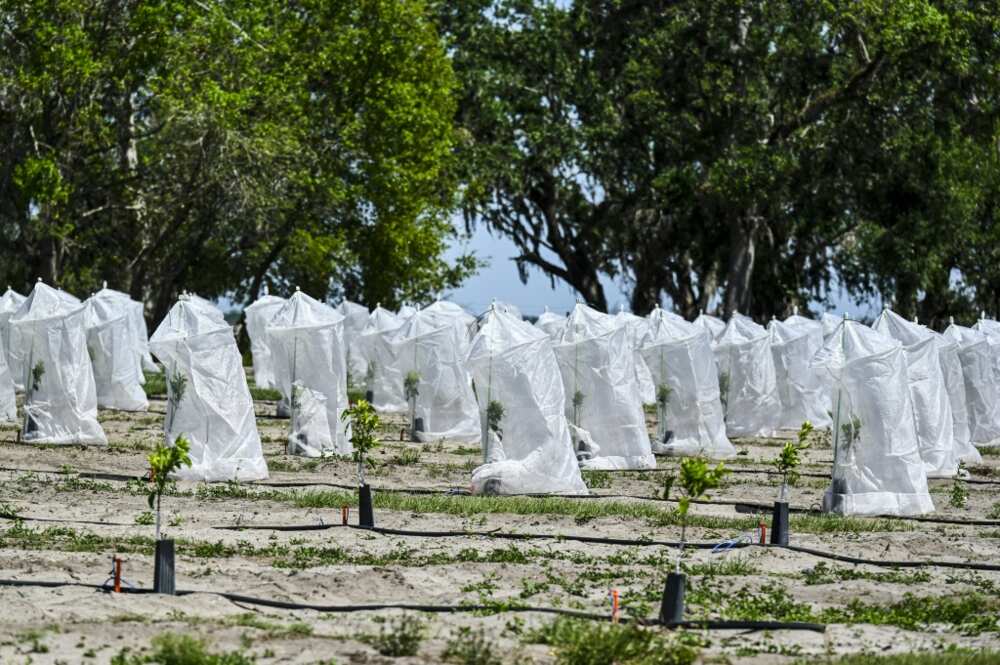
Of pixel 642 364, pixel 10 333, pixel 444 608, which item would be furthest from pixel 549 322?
pixel 444 608

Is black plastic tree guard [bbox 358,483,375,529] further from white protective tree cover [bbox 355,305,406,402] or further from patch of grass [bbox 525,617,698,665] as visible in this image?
white protective tree cover [bbox 355,305,406,402]

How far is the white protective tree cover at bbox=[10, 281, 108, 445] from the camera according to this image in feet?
74.8

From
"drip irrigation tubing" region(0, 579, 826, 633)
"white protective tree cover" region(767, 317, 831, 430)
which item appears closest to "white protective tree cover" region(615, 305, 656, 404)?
"white protective tree cover" region(767, 317, 831, 430)

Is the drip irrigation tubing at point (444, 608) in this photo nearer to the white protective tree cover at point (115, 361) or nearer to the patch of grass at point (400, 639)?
the patch of grass at point (400, 639)

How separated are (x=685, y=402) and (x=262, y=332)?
42.5 feet

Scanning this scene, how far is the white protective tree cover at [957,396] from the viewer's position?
79.0ft

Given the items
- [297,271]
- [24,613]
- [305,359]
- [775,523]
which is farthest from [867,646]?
[297,271]

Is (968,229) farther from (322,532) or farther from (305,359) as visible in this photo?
(322,532)

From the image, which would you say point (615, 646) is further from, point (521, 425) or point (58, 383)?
point (58, 383)

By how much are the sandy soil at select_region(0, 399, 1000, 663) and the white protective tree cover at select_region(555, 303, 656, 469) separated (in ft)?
5.26

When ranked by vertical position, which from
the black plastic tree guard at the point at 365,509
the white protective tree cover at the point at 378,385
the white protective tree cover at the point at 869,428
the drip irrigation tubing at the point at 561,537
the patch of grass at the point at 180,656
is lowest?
the patch of grass at the point at 180,656

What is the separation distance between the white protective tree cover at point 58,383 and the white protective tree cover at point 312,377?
3005 millimetres

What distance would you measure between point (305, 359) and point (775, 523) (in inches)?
362

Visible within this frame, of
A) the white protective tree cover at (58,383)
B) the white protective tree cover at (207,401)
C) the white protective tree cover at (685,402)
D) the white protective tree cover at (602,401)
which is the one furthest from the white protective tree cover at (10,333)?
the white protective tree cover at (602,401)
